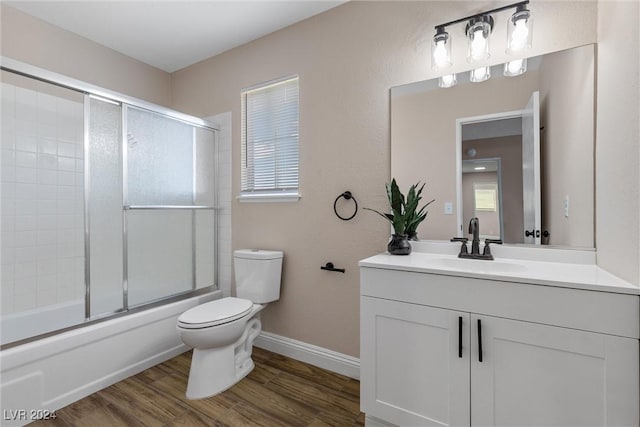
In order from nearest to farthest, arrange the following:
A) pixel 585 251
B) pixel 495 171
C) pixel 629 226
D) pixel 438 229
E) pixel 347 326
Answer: pixel 629 226
pixel 585 251
pixel 495 171
pixel 438 229
pixel 347 326

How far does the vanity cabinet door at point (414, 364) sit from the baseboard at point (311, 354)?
1.71ft

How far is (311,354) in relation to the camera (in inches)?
81.7

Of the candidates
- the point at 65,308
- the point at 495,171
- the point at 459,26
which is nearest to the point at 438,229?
the point at 495,171

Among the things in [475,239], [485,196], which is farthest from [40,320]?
[485,196]

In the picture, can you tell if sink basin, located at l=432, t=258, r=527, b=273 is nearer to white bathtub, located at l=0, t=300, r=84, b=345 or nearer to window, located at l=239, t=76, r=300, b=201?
window, located at l=239, t=76, r=300, b=201

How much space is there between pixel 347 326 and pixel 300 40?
6.71ft

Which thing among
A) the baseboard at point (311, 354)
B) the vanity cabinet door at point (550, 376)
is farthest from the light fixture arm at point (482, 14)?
the baseboard at point (311, 354)

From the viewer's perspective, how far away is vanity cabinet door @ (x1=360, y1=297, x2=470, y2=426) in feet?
3.87

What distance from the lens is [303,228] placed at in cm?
214

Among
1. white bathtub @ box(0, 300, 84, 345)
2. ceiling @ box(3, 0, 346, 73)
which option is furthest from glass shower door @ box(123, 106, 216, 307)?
ceiling @ box(3, 0, 346, 73)

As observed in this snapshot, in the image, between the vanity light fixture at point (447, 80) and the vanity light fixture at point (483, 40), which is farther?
the vanity light fixture at point (447, 80)

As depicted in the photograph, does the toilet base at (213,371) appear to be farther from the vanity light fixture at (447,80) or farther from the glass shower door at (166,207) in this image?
the vanity light fixture at (447,80)

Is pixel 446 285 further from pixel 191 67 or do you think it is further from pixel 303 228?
pixel 191 67

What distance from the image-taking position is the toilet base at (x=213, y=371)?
1715mm
